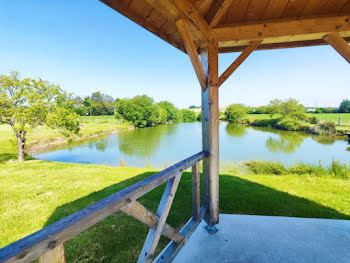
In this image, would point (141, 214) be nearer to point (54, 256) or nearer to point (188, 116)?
point (54, 256)

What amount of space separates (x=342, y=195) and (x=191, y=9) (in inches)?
155

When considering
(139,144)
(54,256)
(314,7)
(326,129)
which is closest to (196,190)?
(54,256)

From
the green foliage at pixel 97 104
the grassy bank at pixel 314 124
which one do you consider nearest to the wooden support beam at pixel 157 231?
the grassy bank at pixel 314 124

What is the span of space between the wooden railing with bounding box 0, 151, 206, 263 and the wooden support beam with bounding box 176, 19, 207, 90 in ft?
2.66

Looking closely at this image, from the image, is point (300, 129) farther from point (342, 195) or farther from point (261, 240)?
point (261, 240)

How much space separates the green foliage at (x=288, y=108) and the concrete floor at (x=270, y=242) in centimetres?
2352

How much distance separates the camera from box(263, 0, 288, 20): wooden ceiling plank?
1.56 m

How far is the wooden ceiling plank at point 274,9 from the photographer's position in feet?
5.10

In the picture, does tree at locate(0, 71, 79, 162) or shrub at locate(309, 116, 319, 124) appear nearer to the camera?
tree at locate(0, 71, 79, 162)

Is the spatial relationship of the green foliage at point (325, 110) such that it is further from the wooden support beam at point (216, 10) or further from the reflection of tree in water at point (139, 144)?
the wooden support beam at point (216, 10)

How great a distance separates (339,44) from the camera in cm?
167

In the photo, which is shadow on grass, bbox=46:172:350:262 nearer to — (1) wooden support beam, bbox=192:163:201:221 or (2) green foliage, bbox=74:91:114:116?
(1) wooden support beam, bbox=192:163:201:221

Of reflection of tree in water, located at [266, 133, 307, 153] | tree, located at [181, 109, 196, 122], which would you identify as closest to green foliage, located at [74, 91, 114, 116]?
tree, located at [181, 109, 196, 122]

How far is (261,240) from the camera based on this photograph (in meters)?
1.68
